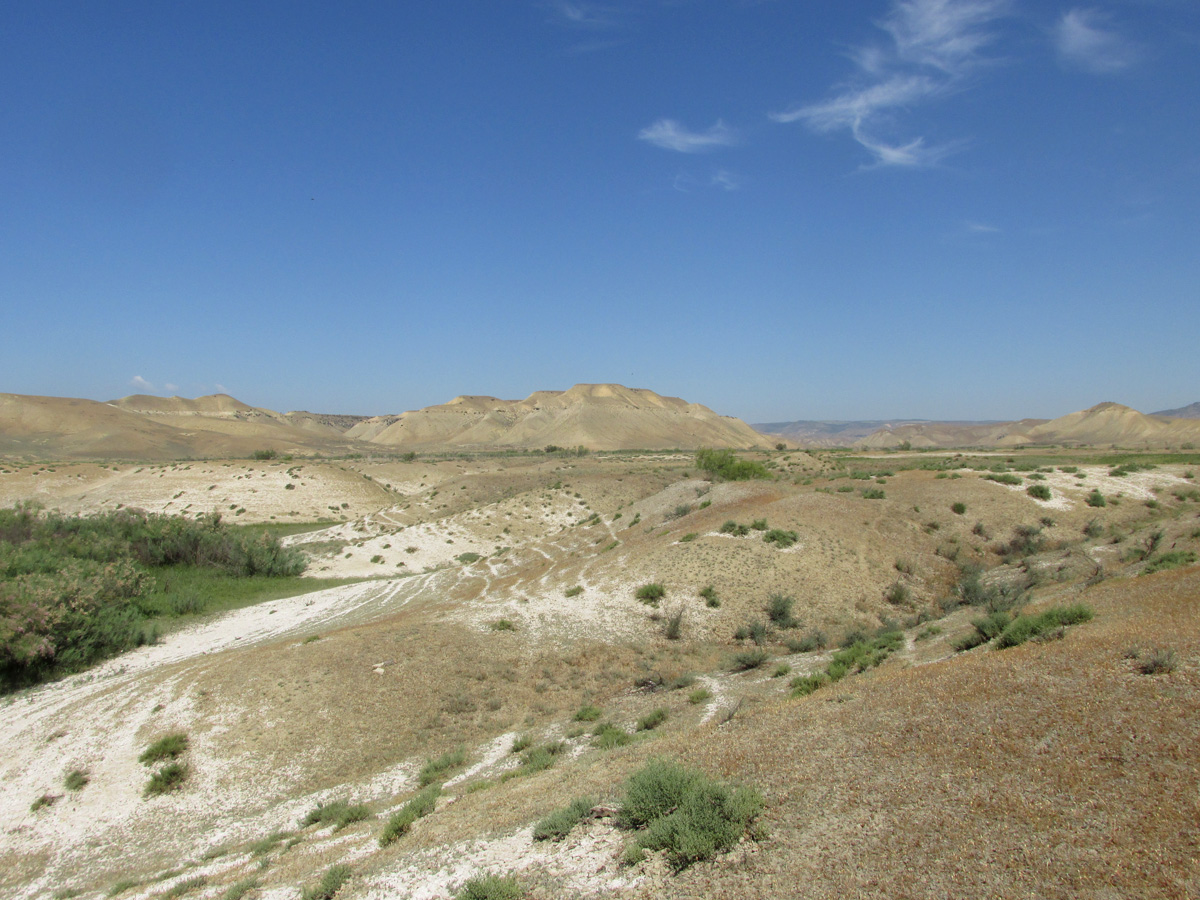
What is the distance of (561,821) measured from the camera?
646cm

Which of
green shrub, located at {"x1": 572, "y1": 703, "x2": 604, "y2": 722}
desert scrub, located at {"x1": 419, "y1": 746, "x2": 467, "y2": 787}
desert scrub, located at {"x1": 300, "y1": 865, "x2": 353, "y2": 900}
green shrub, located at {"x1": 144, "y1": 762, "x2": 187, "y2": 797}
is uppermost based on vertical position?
desert scrub, located at {"x1": 300, "y1": 865, "x2": 353, "y2": 900}

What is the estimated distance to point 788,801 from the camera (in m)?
5.99

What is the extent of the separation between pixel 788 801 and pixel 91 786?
43.4ft

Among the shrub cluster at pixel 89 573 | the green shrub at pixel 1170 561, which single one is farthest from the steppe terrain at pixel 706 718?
the shrub cluster at pixel 89 573

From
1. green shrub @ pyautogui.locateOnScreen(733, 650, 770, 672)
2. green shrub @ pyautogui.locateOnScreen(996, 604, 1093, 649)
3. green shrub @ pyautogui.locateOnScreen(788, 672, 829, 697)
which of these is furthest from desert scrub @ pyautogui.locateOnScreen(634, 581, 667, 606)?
green shrub @ pyautogui.locateOnScreen(996, 604, 1093, 649)

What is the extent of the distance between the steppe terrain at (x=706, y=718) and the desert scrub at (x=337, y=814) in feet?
0.60

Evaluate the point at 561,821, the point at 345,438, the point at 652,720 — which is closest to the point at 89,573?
the point at 652,720

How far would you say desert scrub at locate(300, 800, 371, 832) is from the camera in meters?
9.18

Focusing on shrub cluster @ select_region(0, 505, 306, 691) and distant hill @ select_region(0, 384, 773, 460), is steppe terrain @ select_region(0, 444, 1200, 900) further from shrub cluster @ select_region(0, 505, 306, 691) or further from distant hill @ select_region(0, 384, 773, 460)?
distant hill @ select_region(0, 384, 773, 460)

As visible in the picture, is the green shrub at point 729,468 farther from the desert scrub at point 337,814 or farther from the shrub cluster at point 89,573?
the desert scrub at point 337,814

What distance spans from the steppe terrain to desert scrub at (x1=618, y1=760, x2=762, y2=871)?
169 mm

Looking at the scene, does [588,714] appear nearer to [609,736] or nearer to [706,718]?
[609,736]

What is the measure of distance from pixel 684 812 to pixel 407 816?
4.28 meters

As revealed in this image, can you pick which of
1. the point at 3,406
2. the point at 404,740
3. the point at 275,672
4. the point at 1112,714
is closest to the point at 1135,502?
the point at 1112,714
